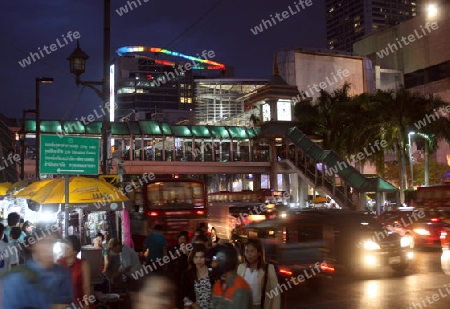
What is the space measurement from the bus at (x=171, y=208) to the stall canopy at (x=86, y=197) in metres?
8.77

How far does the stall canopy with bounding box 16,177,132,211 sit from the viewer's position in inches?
504

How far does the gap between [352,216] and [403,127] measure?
29.9 m

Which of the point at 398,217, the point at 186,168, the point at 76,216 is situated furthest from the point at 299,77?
the point at 76,216

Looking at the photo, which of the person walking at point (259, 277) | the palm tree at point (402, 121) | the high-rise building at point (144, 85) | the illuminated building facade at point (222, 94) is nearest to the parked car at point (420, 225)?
the person walking at point (259, 277)

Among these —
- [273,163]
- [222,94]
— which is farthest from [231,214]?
[222,94]

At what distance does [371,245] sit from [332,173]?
2730 centimetres

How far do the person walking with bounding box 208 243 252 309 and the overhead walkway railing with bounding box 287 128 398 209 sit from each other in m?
33.7

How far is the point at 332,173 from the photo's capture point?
4103 cm

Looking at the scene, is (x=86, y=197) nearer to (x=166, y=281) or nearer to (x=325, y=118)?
(x=166, y=281)

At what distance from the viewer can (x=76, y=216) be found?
58.9ft

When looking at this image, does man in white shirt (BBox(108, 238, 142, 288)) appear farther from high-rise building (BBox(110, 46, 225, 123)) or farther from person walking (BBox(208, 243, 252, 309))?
high-rise building (BBox(110, 46, 225, 123))

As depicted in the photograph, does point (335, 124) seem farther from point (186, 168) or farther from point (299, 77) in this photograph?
point (299, 77)

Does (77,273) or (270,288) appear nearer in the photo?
(270,288)

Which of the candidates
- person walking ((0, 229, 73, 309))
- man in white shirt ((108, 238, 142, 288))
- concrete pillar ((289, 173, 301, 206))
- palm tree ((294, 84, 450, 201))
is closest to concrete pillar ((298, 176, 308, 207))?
concrete pillar ((289, 173, 301, 206))
